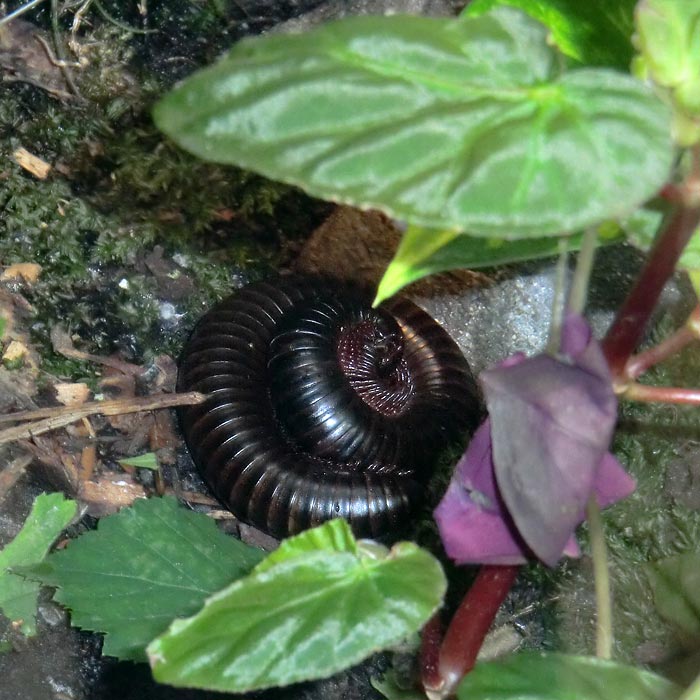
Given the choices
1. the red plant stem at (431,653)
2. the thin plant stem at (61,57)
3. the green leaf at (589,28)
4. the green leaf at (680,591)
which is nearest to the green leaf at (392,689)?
the red plant stem at (431,653)

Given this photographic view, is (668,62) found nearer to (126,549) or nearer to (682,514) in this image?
(682,514)

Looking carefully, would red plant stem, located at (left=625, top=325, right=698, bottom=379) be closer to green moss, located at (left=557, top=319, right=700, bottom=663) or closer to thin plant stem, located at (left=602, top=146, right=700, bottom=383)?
thin plant stem, located at (left=602, top=146, right=700, bottom=383)

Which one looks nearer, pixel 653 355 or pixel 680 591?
pixel 653 355

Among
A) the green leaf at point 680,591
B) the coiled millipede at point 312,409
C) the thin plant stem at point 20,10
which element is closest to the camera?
the green leaf at point 680,591

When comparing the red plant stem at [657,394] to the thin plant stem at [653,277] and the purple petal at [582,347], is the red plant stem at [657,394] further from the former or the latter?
the purple petal at [582,347]

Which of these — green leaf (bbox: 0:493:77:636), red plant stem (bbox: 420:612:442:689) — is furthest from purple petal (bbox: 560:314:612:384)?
green leaf (bbox: 0:493:77:636)

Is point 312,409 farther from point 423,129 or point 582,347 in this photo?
point 423,129

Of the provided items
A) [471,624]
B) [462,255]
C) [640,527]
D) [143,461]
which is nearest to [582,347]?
[462,255]

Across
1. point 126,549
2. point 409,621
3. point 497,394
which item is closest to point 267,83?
point 497,394
